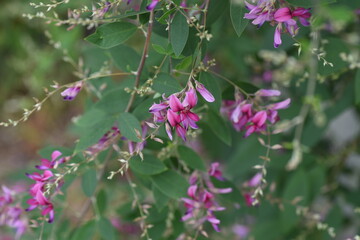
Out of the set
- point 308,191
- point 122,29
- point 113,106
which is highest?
point 122,29

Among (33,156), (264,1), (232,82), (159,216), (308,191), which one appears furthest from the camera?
(33,156)

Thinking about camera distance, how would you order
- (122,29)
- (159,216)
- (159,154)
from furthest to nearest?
(159,216) < (159,154) < (122,29)

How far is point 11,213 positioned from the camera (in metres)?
1.54

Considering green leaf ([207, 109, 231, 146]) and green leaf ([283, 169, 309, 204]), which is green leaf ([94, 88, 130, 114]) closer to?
green leaf ([207, 109, 231, 146])

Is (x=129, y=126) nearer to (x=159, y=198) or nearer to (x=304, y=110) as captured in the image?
(x=159, y=198)

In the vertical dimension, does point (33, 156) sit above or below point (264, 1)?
below

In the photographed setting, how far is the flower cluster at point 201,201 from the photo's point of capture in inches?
53.2

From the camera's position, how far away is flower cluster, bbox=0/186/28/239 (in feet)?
5.08

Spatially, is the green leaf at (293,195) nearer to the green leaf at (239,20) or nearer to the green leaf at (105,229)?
the green leaf at (105,229)

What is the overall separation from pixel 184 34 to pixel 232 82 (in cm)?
25

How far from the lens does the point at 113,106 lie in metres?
1.39

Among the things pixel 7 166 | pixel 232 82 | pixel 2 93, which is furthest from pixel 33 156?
pixel 232 82

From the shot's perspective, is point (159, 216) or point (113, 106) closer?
point (113, 106)

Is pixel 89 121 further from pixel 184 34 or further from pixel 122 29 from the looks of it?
pixel 184 34
